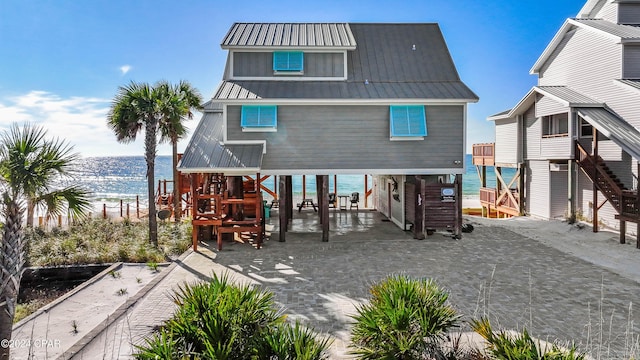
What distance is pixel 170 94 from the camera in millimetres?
13766

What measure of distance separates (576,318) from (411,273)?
371cm

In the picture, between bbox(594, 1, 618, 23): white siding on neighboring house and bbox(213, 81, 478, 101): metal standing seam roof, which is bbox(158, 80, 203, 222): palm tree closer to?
bbox(213, 81, 478, 101): metal standing seam roof

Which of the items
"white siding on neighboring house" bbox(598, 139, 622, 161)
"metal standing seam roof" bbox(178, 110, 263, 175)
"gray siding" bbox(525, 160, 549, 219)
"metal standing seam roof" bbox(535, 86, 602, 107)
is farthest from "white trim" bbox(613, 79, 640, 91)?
"metal standing seam roof" bbox(178, 110, 263, 175)

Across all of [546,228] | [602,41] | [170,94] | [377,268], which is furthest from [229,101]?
[602,41]

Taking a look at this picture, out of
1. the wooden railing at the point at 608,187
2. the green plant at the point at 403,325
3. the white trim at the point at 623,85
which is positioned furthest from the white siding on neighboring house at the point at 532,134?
the green plant at the point at 403,325

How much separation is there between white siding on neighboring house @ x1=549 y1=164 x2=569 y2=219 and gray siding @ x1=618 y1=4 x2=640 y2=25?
697 centimetres

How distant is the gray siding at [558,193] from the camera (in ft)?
57.9

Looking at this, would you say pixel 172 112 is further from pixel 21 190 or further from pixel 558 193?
pixel 558 193

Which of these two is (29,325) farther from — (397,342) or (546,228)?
(546,228)

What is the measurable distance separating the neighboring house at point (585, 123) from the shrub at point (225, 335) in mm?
13124

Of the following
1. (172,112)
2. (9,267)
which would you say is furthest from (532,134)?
(9,267)

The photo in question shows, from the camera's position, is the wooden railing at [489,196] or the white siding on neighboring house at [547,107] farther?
the wooden railing at [489,196]

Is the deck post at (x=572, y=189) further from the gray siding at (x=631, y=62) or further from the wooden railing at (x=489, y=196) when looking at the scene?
the wooden railing at (x=489, y=196)

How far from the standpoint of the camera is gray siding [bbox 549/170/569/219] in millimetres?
17656
